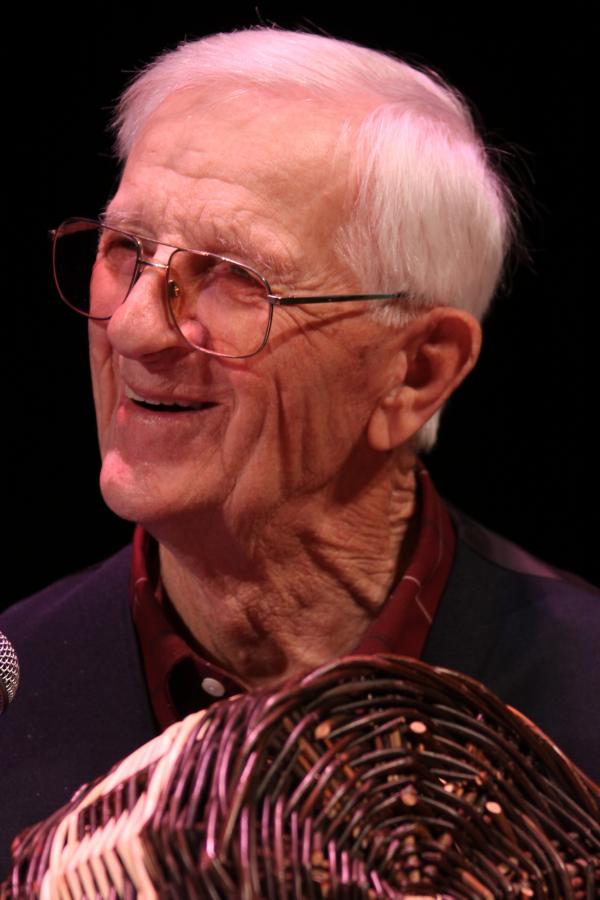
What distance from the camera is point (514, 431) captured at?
256 cm

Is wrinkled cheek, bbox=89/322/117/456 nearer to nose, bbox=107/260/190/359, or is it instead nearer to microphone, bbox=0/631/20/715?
nose, bbox=107/260/190/359

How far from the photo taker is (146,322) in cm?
165

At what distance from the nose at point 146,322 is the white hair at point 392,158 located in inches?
10.3

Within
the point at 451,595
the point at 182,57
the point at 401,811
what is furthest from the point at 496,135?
the point at 401,811

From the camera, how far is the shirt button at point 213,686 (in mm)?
1798

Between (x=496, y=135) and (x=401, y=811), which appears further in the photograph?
(x=496, y=135)

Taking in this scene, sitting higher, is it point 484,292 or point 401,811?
point 484,292

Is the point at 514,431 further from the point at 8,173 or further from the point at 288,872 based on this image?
the point at 288,872

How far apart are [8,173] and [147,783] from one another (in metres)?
1.56

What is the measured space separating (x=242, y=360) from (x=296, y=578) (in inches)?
14.5

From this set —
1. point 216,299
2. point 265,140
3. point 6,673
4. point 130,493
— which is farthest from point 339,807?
point 265,140

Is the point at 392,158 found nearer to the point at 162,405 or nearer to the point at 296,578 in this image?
the point at 162,405

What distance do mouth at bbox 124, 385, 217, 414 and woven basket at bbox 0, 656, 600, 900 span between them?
2.11ft

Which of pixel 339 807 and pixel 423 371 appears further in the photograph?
pixel 423 371
